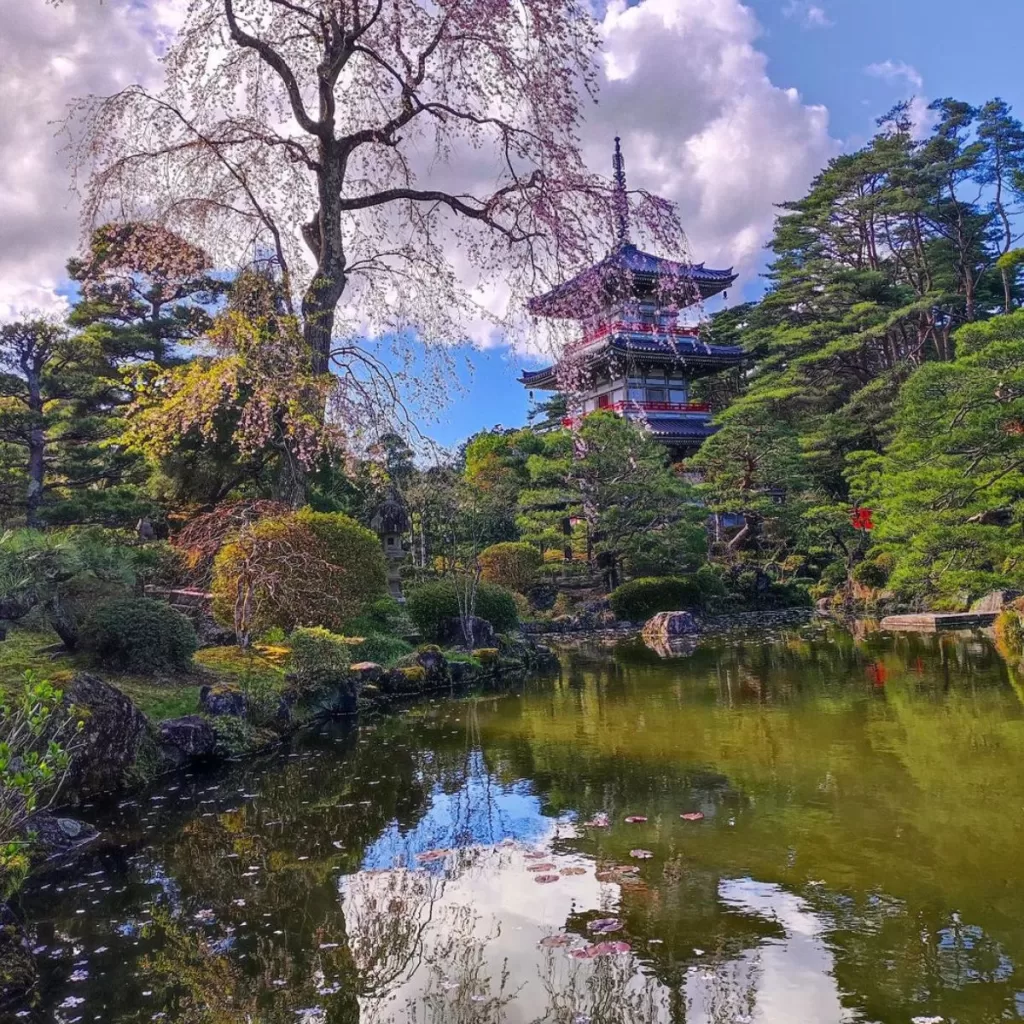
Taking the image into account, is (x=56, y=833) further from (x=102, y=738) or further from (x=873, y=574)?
(x=873, y=574)

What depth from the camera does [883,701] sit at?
7.94 meters

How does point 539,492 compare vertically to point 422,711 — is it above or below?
above

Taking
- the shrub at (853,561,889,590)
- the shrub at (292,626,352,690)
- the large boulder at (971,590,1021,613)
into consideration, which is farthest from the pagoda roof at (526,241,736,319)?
the shrub at (853,561,889,590)

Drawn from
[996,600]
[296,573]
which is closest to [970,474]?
[996,600]

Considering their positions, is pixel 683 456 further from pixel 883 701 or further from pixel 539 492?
pixel 883 701

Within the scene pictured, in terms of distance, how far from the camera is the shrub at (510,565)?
21.3 meters

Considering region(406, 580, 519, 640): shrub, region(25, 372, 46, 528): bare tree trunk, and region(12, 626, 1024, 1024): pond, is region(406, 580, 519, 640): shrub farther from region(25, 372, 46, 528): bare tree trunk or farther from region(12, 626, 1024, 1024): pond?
region(25, 372, 46, 528): bare tree trunk

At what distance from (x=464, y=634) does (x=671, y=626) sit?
5.96 meters

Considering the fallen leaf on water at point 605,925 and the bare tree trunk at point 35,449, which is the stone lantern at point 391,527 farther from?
the fallen leaf on water at point 605,925

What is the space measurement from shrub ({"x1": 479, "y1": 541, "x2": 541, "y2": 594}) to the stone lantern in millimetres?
6632

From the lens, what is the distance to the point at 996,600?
52.8ft

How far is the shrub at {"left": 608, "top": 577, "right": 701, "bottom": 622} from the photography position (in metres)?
20.2

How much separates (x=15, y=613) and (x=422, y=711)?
478 centimetres

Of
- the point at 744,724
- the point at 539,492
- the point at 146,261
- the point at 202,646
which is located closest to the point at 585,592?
the point at 539,492
